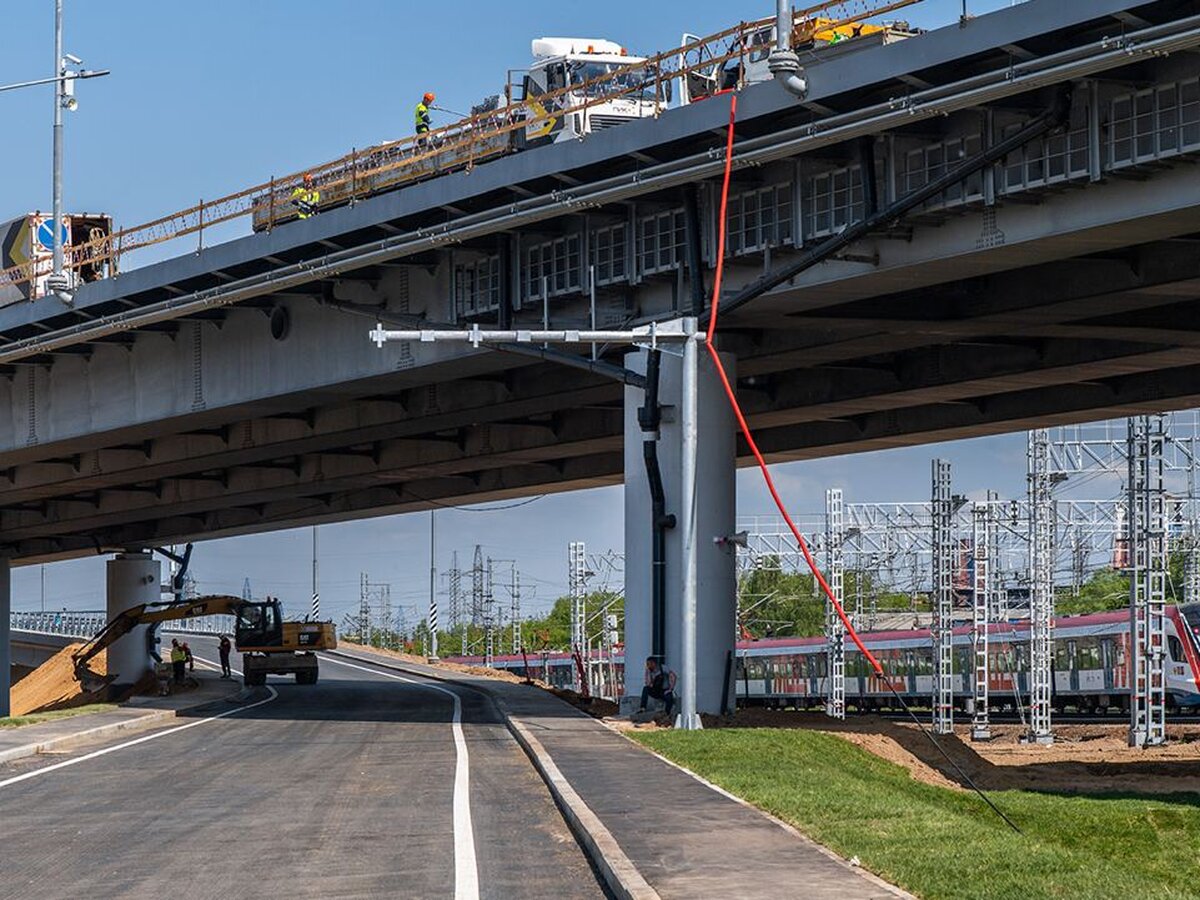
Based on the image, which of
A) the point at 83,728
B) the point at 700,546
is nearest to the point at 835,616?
the point at 700,546

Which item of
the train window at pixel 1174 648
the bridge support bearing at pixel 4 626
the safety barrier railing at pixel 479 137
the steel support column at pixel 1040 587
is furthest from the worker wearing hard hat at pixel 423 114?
the bridge support bearing at pixel 4 626

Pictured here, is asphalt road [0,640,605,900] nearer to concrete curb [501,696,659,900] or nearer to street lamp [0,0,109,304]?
concrete curb [501,696,659,900]

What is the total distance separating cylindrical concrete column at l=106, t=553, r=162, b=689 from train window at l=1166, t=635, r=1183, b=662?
3754 centimetres

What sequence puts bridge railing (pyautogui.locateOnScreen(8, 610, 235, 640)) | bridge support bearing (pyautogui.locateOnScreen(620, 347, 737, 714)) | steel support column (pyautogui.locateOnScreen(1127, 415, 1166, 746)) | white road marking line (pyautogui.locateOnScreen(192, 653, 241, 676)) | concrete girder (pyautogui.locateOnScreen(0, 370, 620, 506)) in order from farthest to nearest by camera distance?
bridge railing (pyautogui.locateOnScreen(8, 610, 235, 640))
white road marking line (pyautogui.locateOnScreen(192, 653, 241, 676))
steel support column (pyautogui.locateOnScreen(1127, 415, 1166, 746))
concrete girder (pyautogui.locateOnScreen(0, 370, 620, 506))
bridge support bearing (pyautogui.locateOnScreen(620, 347, 737, 714))

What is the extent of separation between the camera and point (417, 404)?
41.6 meters

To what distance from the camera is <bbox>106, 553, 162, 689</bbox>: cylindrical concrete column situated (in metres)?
69.9

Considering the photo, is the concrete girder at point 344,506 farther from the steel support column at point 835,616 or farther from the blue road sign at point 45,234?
the blue road sign at point 45,234

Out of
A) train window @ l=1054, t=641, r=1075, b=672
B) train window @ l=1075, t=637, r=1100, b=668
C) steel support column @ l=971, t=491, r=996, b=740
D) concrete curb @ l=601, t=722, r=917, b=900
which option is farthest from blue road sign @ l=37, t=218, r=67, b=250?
train window @ l=1054, t=641, r=1075, b=672

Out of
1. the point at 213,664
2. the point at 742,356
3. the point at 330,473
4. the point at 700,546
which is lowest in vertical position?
the point at 213,664

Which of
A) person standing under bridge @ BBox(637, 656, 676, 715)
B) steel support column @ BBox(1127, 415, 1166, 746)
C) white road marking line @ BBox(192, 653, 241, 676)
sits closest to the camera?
person standing under bridge @ BBox(637, 656, 676, 715)

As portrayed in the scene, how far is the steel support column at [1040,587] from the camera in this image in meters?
49.4

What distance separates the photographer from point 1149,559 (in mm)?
43094

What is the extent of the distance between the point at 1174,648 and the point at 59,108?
37.2 meters

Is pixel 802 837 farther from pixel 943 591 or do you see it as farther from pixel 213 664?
pixel 213 664
